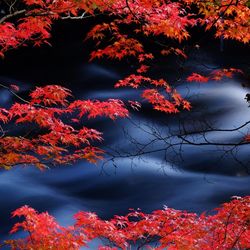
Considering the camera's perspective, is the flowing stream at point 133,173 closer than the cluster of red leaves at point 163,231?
No

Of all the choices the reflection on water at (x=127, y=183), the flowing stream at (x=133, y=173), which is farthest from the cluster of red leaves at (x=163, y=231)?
the reflection on water at (x=127, y=183)

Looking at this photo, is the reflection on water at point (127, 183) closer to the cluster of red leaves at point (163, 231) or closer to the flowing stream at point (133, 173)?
the flowing stream at point (133, 173)

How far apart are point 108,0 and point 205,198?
576 cm

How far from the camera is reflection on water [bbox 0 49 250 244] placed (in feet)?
29.4

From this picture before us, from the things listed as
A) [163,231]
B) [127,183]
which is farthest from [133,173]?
[163,231]

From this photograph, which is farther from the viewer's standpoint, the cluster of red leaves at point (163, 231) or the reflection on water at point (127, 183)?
the reflection on water at point (127, 183)

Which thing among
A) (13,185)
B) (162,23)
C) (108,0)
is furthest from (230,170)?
(108,0)

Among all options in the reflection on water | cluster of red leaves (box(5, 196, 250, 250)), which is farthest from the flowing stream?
cluster of red leaves (box(5, 196, 250, 250))

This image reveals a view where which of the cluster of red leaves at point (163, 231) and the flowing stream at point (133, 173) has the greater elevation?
the flowing stream at point (133, 173)

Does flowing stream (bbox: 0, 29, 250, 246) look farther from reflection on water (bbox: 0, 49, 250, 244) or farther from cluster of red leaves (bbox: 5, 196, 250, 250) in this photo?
cluster of red leaves (bbox: 5, 196, 250, 250)

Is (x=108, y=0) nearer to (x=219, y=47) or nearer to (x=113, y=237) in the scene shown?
(x=113, y=237)

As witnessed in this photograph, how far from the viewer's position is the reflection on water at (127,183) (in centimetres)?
897

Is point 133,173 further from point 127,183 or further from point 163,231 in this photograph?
point 163,231

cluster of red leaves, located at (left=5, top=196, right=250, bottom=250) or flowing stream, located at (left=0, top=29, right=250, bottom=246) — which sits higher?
flowing stream, located at (left=0, top=29, right=250, bottom=246)
